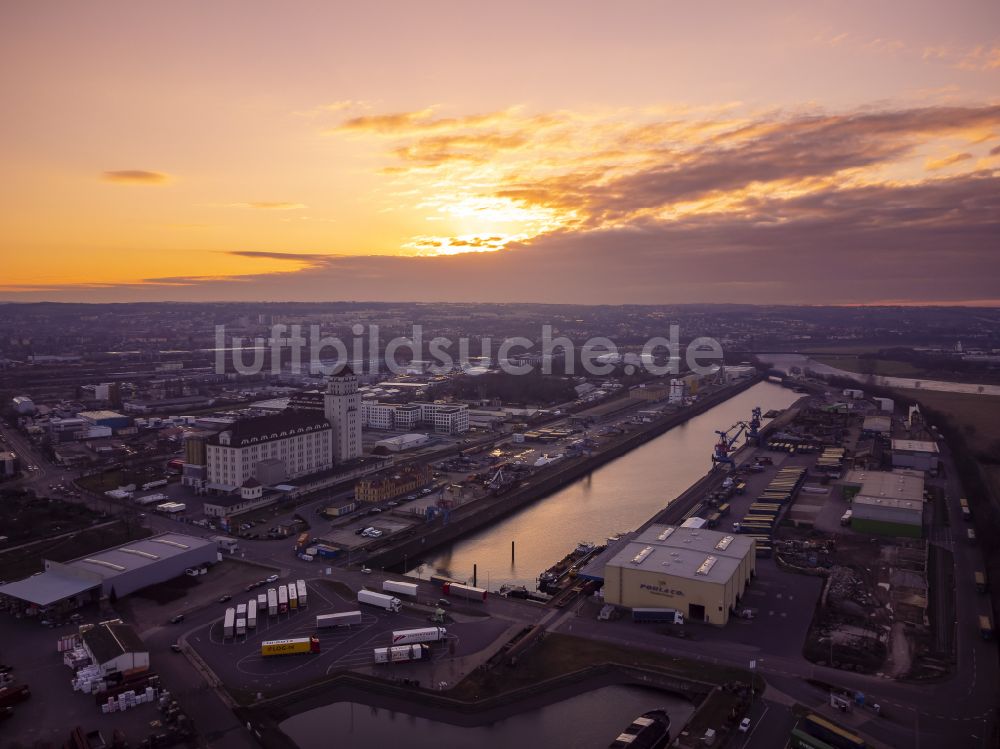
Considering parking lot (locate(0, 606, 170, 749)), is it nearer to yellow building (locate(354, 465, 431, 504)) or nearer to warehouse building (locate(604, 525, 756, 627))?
warehouse building (locate(604, 525, 756, 627))

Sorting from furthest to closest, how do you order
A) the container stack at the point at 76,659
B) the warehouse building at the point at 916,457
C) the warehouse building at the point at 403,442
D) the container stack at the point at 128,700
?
the warehouse building at the point at 403,442 < the warehouse building at the point at 916,457 < the container stack at the point at 76,659 < the container stack at the point at 128,700

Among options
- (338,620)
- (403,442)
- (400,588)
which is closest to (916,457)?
(403,442)

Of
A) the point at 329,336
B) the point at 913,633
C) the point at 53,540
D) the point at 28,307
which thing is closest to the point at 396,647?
the point at 913,633

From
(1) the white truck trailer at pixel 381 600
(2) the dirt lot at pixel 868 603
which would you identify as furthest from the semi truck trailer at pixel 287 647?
(2) the dirt lot at pixel 868 603

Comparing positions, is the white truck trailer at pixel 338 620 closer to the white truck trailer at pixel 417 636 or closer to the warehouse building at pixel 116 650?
the white truck trailer at pixel 417 636

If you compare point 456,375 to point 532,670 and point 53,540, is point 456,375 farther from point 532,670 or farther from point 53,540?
point 532,670

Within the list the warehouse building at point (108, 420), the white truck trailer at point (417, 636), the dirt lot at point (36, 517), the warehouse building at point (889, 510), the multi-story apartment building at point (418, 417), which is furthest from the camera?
the multi-story apartment building at point (418, 417)
